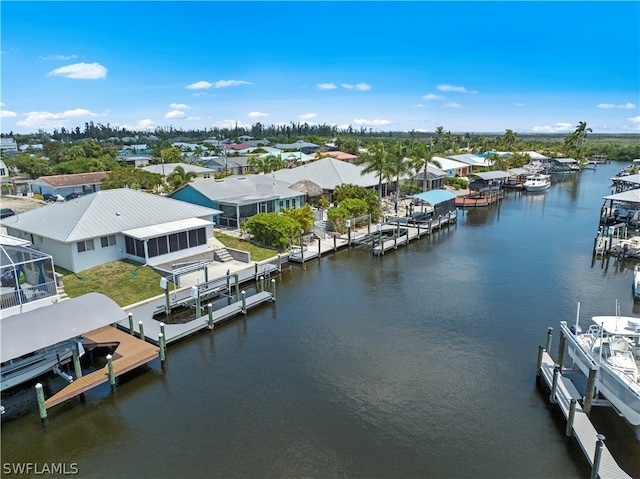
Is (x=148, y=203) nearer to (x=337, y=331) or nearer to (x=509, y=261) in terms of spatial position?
(x=337, y=331)

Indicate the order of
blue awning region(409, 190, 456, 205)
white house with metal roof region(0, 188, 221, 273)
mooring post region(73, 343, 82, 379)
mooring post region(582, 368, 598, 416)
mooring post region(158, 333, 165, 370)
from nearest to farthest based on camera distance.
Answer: mooring post region(582, 368, 598, 416) < mooring post region(73, 343, 82, 379) < mooring post region(158, 333, 165, 370) < white house with metal roof region(0, 188, 221, 273) < blue awning region(409, 190, 456, 205)

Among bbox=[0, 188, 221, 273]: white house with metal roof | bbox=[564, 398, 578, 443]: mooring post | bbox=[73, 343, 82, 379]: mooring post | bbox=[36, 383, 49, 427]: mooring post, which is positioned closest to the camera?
bbox=[564, 398, 578, 443]: mooring post

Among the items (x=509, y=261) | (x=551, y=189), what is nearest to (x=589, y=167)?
(x=551, y=189)

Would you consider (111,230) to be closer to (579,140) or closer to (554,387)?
(554,387)

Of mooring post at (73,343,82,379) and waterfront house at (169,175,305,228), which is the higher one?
waterfront house at (169,175,305,228)

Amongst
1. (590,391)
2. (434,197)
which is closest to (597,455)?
(590,391)

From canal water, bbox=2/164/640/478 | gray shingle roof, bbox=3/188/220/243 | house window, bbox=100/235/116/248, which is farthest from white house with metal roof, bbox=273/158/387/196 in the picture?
house window, bbox=100/235/116/248

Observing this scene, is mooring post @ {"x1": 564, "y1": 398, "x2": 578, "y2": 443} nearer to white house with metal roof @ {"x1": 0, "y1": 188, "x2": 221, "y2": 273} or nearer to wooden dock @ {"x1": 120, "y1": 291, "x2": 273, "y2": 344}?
wooden dock @ {"x1": 120, "y1": 291, "x2": 273, "y2": 344}
